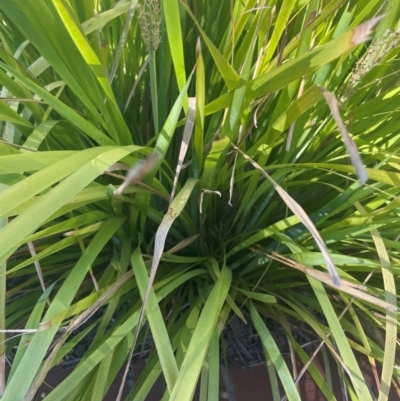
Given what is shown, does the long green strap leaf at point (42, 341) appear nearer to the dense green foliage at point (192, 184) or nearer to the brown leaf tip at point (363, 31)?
the dense green foliage at point (192, 184)

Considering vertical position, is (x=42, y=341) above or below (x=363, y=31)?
below

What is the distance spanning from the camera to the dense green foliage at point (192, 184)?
239 mm

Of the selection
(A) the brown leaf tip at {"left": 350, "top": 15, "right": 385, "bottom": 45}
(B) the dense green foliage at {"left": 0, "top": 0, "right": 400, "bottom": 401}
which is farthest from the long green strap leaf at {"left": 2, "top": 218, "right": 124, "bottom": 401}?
(A) the brown leaf tip at {"left": 350, "top": 15, "right": 385, "bottom": 45}

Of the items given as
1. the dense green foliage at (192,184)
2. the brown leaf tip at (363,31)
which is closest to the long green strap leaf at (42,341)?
the dense green foliage at (192,184)

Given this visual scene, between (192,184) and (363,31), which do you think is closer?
(363,31)

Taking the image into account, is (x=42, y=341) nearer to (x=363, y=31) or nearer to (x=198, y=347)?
(x=198, y=347)

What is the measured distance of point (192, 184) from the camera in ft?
0.94

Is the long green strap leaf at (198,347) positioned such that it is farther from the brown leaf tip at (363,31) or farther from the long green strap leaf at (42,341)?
the brown leaf tip at (363,31)

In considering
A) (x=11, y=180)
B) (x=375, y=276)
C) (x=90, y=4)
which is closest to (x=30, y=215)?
(x=11, y=180)

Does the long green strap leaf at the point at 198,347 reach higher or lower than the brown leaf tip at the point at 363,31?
lower

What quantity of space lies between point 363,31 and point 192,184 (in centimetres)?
17

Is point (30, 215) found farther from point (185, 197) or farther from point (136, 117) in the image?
point (136, 117)

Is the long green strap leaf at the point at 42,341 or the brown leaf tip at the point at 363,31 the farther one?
the long green strap leaf at the point at 42,341

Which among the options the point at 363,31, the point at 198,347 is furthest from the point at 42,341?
the point at 363,31
